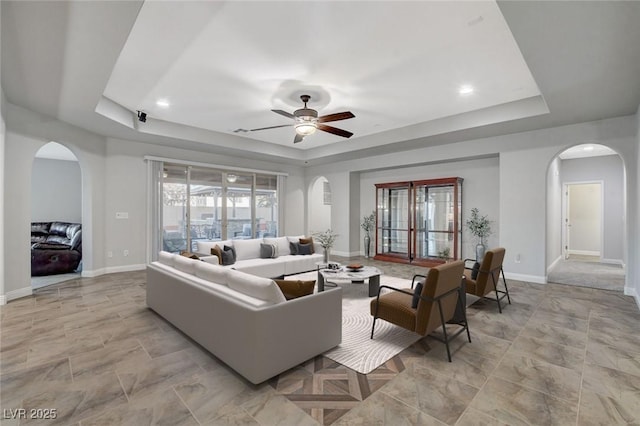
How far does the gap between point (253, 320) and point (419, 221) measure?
6.08 metres

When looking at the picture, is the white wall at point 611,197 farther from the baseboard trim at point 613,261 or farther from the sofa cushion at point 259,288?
→ the sofa cushion at point 259,288

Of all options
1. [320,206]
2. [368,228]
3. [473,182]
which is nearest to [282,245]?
[368,228]

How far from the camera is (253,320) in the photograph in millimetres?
2193

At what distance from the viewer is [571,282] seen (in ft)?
18.2

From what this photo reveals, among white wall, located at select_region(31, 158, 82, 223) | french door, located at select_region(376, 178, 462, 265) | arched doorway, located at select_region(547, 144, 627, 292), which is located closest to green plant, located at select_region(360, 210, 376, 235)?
french door, located at select_region(376, 178, 462, 265)

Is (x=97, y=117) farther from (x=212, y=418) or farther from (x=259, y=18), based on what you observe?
(x=212, y=418)

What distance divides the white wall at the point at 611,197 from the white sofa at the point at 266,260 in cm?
770

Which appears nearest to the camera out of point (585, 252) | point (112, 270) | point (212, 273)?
point (212, 273)

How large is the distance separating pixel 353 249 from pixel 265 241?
11.0 feet

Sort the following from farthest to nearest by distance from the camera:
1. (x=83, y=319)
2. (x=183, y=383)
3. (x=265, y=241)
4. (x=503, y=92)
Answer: (x=265, y=241) < (x=503, y=92) < (x=83, y=319) < (x=183, y=383)

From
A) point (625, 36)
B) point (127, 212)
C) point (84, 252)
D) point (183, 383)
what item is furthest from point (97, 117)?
point (625, 36)

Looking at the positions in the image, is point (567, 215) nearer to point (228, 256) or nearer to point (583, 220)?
point (583, 220)

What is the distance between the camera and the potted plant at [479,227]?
627 centimetres

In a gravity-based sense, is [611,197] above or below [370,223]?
above
